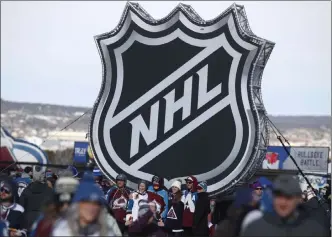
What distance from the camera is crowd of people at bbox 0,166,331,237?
673 centimetres

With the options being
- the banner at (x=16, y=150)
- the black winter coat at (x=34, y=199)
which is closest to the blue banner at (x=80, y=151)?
the banner at (x=16, y=150)

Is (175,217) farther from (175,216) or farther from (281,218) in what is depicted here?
(281,218)

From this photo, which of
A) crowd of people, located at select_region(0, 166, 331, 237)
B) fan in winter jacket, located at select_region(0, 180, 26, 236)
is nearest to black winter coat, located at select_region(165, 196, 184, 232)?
crowd of people, located at select_region(0, 166, 331, 237)

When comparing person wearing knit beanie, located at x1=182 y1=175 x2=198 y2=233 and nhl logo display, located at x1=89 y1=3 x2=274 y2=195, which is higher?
nhl logo display, located at x1=89 y1=3 x2=274 y2=195

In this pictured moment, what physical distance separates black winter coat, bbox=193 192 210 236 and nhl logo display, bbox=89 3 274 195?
6.52 ft

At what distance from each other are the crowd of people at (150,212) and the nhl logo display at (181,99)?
2162 millimetres

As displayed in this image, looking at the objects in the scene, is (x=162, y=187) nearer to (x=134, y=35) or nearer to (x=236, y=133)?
(x=236, y=133)

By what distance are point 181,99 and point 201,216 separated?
358cm

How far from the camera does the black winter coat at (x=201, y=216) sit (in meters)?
14.0

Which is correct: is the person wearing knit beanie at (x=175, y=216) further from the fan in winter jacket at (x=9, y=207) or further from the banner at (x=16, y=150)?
the banner at (x=16, y=150)

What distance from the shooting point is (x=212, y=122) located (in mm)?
16547

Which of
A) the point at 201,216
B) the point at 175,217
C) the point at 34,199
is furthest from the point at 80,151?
the point at 34,199

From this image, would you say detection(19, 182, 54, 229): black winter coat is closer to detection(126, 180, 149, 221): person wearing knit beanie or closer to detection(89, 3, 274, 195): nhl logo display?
detection(126, 180, 149, 221): person wearing knit beanie

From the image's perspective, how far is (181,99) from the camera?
16.8 m
